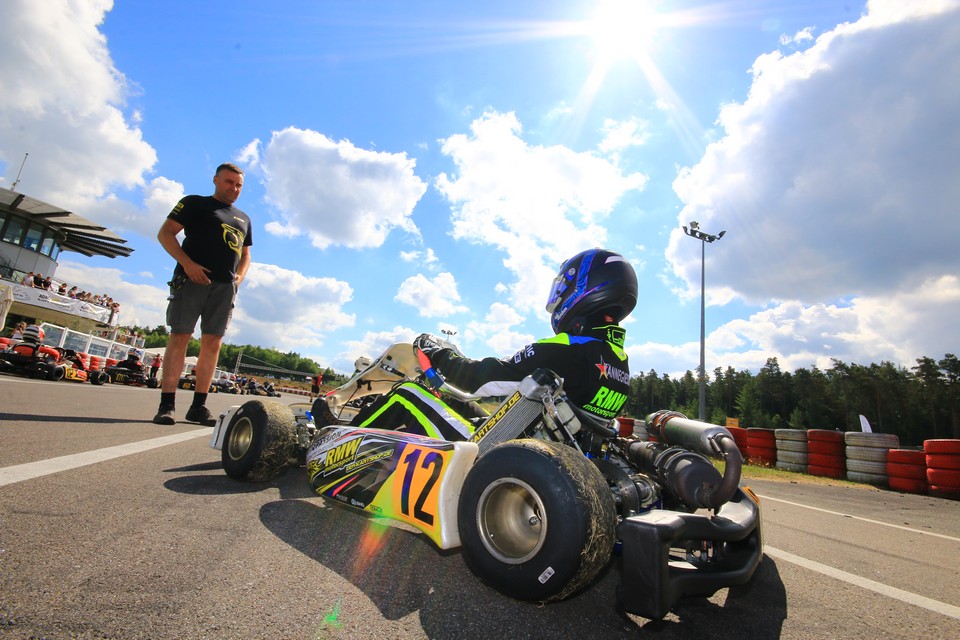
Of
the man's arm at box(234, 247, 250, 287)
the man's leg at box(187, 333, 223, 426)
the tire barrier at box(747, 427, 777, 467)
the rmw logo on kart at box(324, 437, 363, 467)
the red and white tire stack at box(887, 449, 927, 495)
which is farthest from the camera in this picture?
the tire barrier at box(747, 427, 777, 467)

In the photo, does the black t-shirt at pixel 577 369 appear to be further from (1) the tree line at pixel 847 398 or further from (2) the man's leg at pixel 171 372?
(1) the tree line at pixel 847 398

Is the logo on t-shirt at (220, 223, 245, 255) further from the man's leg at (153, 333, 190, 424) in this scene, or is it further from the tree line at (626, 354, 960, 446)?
the tree line at (626, 354, 960, 446)

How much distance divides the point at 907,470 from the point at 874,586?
990 cm

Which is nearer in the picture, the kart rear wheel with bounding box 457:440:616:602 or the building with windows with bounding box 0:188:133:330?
the kart rear wheel with bounding box 457:440:616:602

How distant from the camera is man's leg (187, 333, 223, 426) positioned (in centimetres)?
472

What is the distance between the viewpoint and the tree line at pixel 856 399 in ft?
205

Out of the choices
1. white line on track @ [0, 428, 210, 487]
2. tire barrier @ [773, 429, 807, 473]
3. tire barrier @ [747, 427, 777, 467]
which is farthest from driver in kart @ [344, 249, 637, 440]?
tire barrier @ [747, 427, 777, 467]

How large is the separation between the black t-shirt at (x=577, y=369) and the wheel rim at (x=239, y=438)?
1496 mm

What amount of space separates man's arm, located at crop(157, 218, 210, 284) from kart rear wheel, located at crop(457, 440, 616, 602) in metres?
4.11

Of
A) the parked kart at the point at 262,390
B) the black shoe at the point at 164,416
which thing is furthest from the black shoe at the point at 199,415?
the parked kart at the point at 262,390

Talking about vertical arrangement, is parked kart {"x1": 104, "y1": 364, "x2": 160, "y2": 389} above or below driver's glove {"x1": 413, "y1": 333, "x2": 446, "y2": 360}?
below

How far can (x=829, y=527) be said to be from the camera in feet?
13.3

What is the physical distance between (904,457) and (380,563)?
39.5ft

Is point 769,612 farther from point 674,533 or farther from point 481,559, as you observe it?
point 481,559
